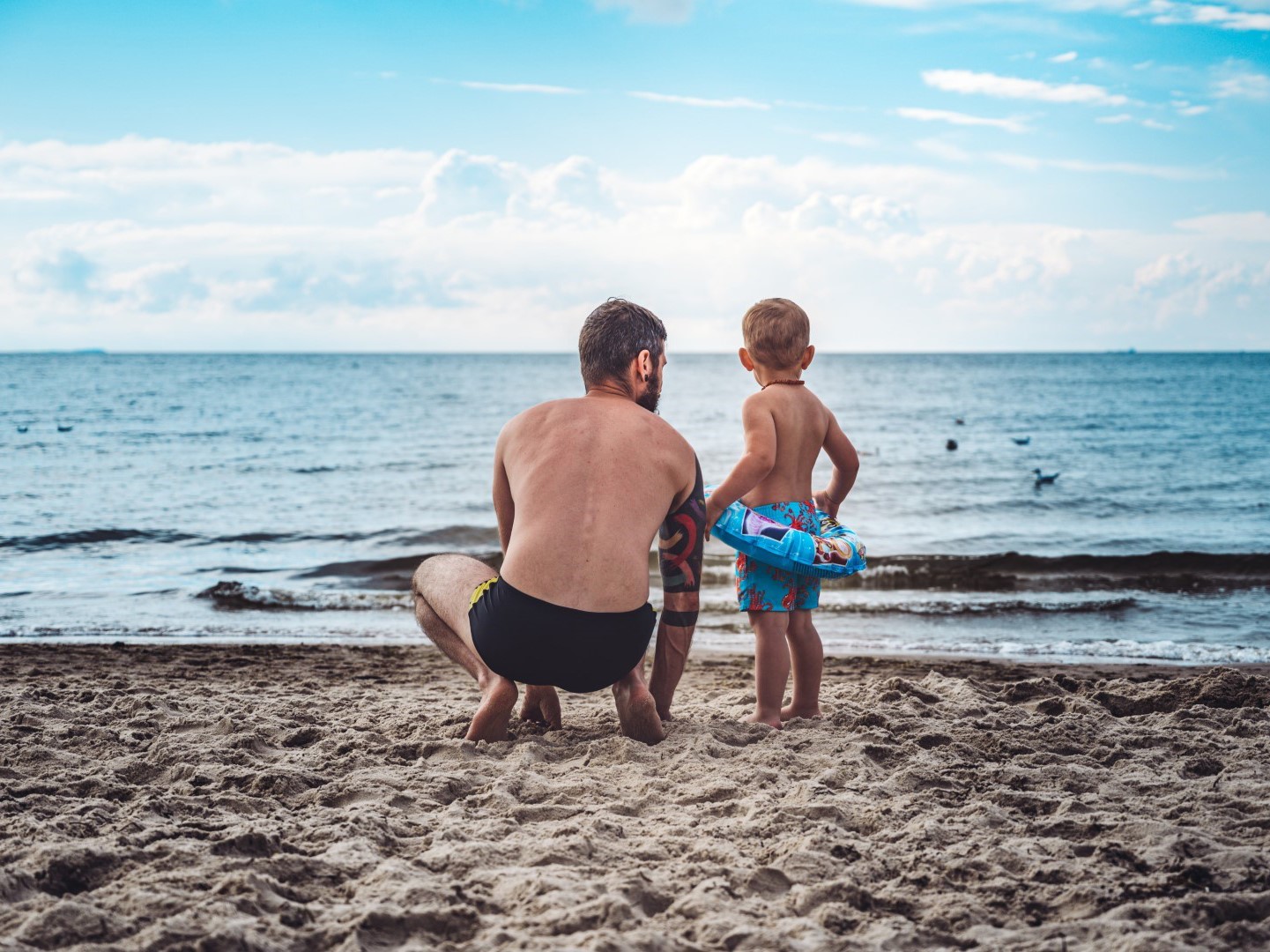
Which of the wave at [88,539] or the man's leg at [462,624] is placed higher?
the man's leg at [462,624]

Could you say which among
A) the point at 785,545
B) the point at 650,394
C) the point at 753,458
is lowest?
the point at 785,545

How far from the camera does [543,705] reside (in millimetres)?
4047

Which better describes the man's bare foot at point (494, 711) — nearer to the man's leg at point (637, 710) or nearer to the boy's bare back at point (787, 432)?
the man's leg at point (637, 710)

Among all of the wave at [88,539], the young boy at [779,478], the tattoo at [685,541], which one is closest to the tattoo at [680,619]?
the tattoo at [685,541]

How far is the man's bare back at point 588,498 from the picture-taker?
335 centimetres

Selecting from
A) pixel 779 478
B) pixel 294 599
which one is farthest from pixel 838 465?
pixel 294 599

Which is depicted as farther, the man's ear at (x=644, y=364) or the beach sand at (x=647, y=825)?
the man's ear at (x=644, y=364)

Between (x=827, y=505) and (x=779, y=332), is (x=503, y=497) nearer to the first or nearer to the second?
(x=779, y=332)

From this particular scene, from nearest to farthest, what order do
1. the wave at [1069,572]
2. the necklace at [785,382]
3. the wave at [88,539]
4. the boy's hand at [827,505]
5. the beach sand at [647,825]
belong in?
the beach sand at [647,825], the necklace at [785,382], the boy's hand at [827,505], the wave at [1069,572], the wave at [88,539]

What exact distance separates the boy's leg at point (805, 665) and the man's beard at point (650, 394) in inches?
46.9

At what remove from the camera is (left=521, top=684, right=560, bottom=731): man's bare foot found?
4.02m

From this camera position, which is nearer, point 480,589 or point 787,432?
point 480,589

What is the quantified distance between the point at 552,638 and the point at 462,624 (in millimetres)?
557

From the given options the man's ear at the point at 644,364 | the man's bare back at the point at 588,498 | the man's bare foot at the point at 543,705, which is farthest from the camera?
the man's bare foot at the point at 543,705
